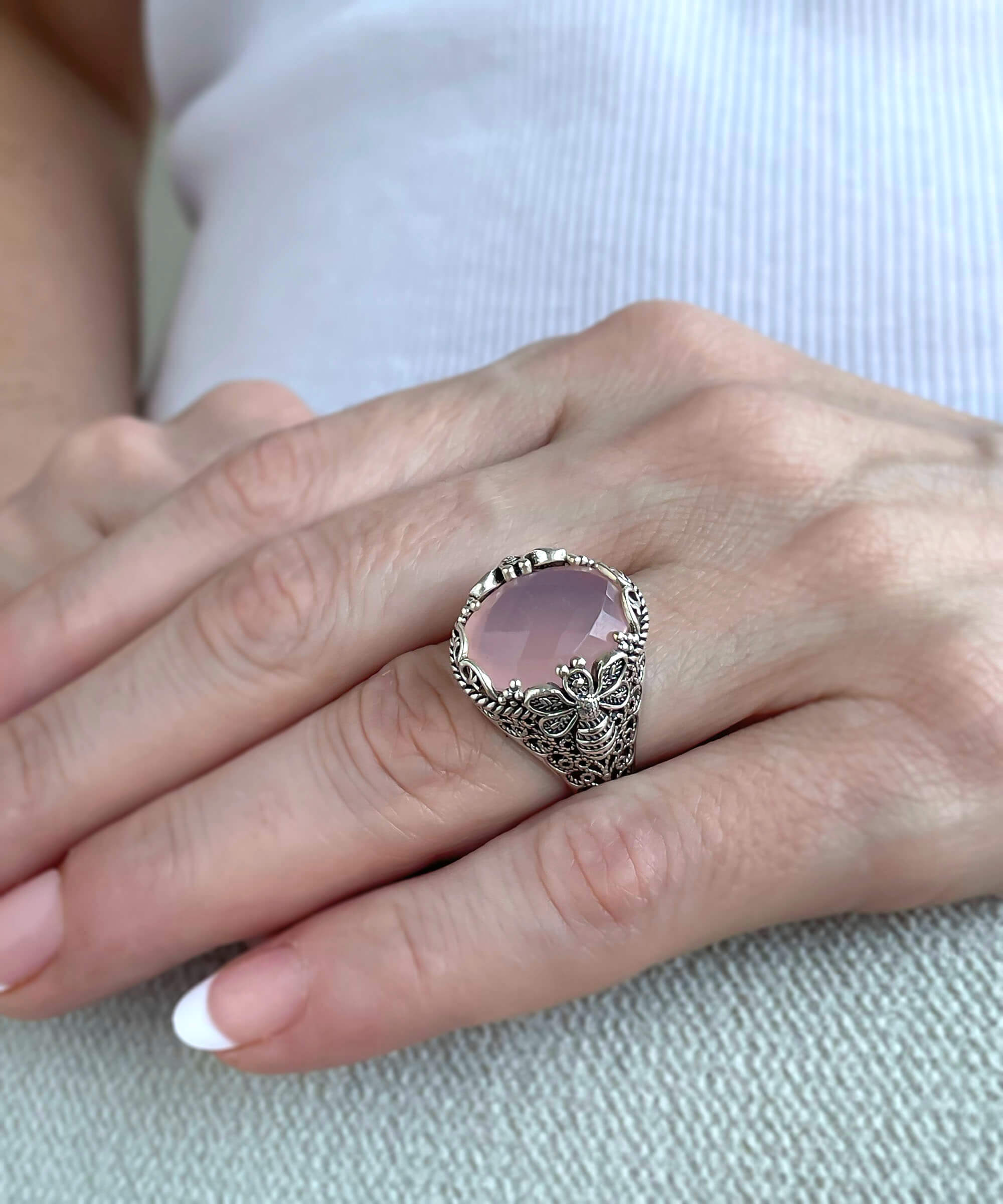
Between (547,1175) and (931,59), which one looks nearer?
(547,1175)

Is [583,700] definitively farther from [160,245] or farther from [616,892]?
[160,245]

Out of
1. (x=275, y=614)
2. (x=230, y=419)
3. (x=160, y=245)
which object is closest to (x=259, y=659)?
(x=275, y=614)

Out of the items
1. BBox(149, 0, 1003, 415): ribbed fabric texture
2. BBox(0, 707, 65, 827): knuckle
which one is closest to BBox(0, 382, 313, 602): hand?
BBox(149, 0, 1003, 415): ribbed fabric texture

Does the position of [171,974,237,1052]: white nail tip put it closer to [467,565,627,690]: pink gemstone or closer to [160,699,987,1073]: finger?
[160,699,987,1073]: finger

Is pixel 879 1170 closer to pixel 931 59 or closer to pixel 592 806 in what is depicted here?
pixel 592 806

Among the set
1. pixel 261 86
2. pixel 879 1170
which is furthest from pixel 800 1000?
pixel 261 86

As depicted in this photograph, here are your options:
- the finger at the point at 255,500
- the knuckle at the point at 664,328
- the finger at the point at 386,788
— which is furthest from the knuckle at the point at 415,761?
the knuckle at the point at 664,328

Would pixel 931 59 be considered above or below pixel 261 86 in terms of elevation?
below
